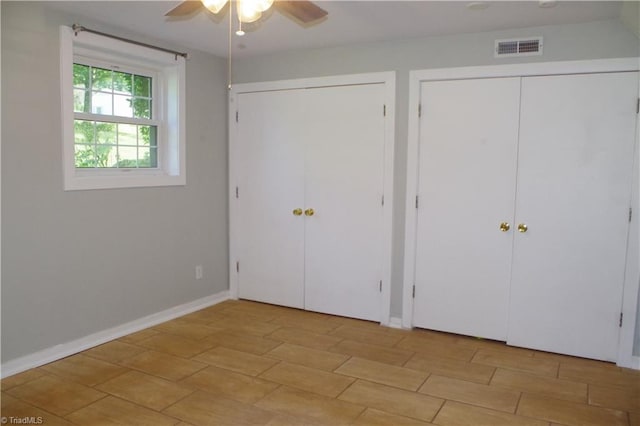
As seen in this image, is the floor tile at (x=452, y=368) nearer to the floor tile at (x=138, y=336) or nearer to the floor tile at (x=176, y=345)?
the floor tile at (x=176, y=345)

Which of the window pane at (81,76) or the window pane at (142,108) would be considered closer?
the window pane at (81,76)

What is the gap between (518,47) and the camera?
3465 millimetres

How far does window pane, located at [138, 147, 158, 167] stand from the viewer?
4047 millimetres

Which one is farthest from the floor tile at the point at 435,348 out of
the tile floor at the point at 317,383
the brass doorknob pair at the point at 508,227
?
the brass doorknob pair at the point at 508,227

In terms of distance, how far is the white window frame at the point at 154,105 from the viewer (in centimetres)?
329

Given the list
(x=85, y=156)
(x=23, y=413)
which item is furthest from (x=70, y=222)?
(x=23, y=413)

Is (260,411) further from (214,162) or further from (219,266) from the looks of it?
(214,162)

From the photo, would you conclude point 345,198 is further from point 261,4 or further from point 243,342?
point 261,4

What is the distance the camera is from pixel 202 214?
447 cm

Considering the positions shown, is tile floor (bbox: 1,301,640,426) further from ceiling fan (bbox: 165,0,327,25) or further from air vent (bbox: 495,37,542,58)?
air vent (bbox: 495,37,542,58)

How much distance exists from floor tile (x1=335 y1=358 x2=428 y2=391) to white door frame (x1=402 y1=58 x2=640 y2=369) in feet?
2.61

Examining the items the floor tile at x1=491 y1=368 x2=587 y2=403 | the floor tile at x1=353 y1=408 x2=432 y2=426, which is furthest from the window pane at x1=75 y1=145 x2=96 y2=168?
the floor tile at x1=491 y1=368 x2=587 y2=403

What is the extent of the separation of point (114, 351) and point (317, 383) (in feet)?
4.88

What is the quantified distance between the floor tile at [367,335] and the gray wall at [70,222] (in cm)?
139
